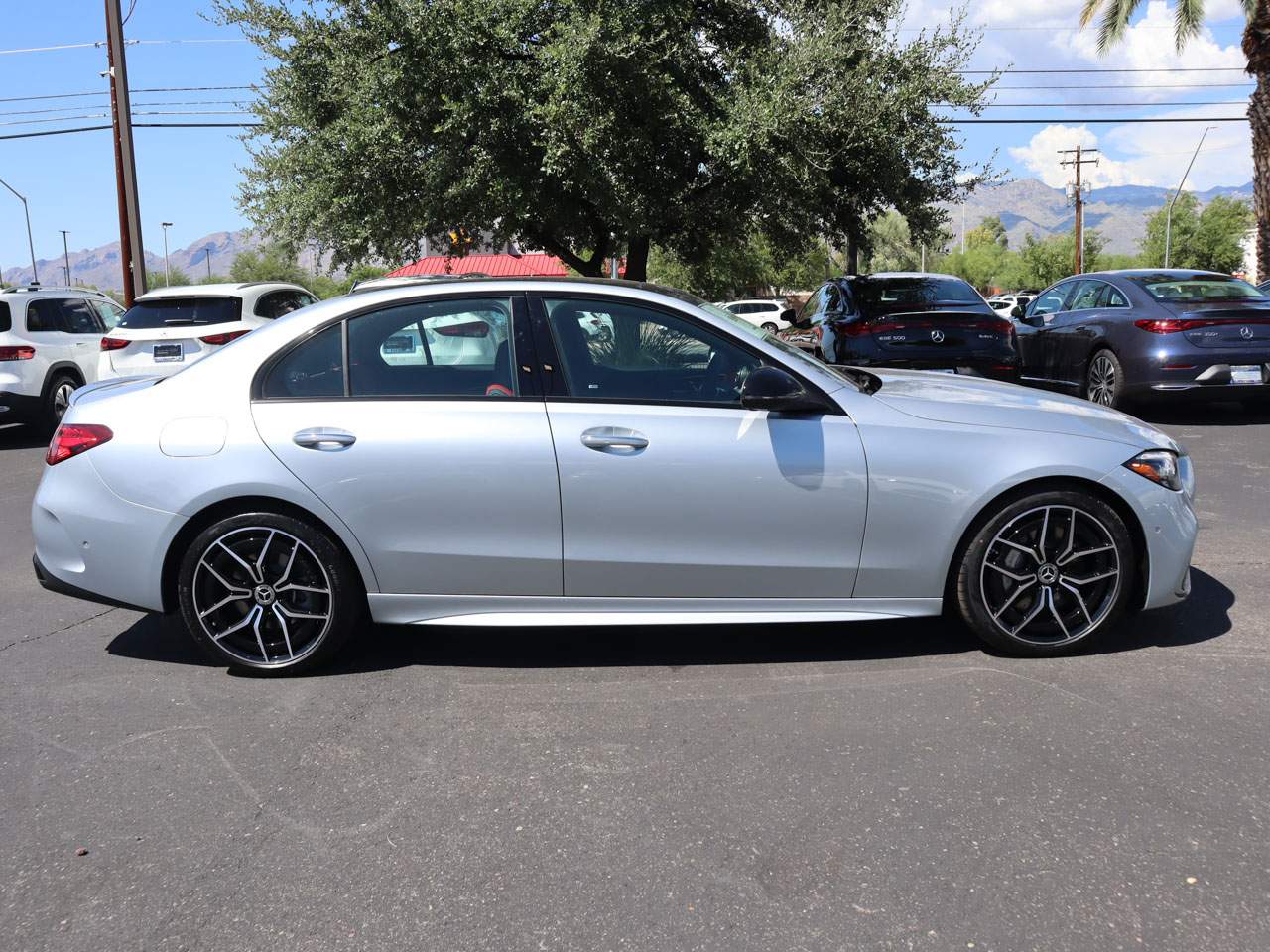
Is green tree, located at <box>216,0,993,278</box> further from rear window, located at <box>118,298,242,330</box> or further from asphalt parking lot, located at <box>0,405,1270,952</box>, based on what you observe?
asphalt parking lot, located at <box>0,405,1270,952</box>

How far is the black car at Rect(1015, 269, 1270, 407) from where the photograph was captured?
10.3 metres

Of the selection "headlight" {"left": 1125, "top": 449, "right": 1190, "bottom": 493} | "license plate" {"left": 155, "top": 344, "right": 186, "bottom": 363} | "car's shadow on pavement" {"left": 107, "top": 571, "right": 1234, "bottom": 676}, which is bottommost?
"car's shadow on pavement" {"left": 107, "top": 571, "right": 1234, "bottom": 676}

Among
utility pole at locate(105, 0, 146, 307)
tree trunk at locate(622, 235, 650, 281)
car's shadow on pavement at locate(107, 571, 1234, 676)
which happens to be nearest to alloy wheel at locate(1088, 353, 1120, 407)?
→ car's shadow on pavement at locate(107, 571, 1234, 676)

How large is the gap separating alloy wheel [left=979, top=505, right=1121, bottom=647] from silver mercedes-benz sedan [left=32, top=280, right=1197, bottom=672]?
1 centimetres

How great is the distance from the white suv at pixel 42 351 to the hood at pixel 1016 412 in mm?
10560

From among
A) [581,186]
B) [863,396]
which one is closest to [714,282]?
[581,186]

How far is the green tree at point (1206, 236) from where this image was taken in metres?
71.4

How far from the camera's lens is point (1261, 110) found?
18438 millimetres

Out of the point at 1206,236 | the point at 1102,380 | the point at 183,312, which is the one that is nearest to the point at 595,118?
the point at 183,312

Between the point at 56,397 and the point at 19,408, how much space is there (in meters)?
0.45

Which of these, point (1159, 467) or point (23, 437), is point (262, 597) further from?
point (23, 437)

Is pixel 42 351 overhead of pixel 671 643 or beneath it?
overhead

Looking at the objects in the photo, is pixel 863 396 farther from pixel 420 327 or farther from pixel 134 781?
pixel 134 781

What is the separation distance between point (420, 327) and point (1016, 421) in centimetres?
246
